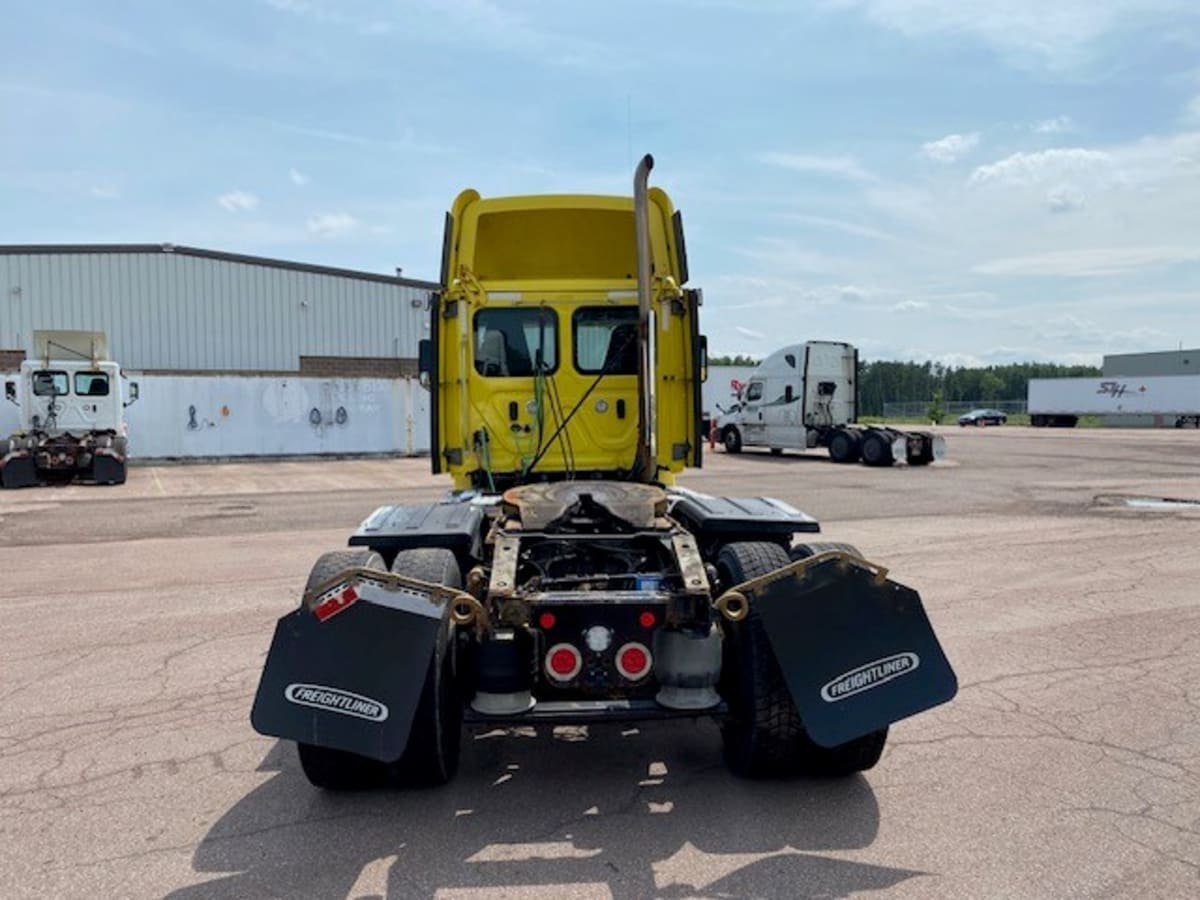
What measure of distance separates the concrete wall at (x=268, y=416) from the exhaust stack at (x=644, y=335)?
69.1 ft

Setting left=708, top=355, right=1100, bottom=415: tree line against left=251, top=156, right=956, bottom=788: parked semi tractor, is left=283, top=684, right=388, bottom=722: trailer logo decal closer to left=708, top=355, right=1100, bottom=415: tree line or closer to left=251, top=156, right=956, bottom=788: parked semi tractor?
left=251, top=156, right=956, bottom=788: parked semi tractor

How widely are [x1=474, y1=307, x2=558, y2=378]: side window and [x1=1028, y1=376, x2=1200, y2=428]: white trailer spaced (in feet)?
184

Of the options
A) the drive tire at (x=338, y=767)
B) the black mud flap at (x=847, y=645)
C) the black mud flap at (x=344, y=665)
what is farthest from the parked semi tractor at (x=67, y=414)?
the black mud flap at (x=847, y=645)

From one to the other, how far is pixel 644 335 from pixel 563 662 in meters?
2.44

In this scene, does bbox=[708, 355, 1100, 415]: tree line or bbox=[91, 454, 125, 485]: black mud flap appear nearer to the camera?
bbox=[91, 454, 125, 485]: black mud flap

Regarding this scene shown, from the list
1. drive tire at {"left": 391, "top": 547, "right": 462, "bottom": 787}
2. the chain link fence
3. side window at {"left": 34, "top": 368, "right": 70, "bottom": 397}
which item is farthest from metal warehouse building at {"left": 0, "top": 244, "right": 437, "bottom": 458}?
the chain link fence

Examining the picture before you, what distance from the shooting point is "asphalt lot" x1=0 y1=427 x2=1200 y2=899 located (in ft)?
10.8

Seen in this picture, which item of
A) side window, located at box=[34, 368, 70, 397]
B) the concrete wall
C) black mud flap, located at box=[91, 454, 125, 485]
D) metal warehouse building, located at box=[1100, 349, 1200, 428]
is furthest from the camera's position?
metal warehouse building, located at box=[1100, 349, 1200, 428]

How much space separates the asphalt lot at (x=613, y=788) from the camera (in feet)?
10.8

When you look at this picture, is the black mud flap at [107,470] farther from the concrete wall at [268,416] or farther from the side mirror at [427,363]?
the side mirror at [427,363]

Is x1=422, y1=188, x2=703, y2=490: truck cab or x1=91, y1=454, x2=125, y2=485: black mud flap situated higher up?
x1=422, y1=188, x2=703, y2=490: truck cab

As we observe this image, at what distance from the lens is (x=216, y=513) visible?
1495 cm

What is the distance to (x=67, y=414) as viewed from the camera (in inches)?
832

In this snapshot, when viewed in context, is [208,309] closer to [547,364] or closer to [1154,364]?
[547,364]
